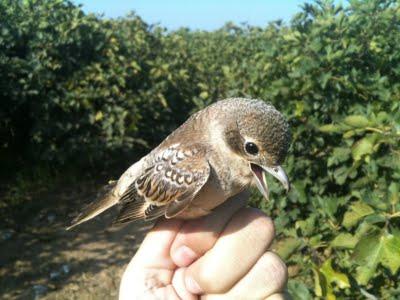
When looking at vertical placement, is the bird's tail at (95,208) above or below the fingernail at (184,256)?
above

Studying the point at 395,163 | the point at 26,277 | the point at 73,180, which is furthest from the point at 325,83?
the point at 73,180

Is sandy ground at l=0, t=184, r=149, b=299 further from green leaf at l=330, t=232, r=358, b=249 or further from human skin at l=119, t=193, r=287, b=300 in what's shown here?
green leaf at l=330, t=232, r=358, b=249

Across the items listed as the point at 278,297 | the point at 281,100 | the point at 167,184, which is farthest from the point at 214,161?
the point at 281,100

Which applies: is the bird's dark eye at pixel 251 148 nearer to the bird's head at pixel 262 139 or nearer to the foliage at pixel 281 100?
the bird's head at pixel 262 139

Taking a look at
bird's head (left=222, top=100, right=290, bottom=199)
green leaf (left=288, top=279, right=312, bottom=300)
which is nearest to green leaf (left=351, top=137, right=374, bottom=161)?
bird's head (left=222, top=100, right=290, bottom=199)

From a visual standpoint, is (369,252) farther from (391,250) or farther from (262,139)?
(262,139)

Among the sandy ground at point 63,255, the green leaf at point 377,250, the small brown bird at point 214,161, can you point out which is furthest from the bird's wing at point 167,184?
the sandy ground at point 63,255
